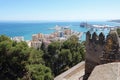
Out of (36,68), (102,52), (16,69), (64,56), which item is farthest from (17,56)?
(64,56)

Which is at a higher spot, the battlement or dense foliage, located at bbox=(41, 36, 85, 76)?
the battlement

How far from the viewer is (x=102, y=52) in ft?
27.8

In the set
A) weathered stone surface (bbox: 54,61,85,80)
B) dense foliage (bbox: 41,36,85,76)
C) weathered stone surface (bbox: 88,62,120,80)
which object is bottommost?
dense foliage (bbox: 41,36,85,76)

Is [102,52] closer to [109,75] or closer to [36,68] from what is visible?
[109,75]

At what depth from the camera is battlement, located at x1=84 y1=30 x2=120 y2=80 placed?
26.0 feet

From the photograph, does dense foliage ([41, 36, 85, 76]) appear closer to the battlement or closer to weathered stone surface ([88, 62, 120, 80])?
the battlement

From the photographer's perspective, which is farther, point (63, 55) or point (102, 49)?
point (63, 55)

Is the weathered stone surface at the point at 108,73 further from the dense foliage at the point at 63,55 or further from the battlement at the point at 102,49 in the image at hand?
the dense foliage at the point at 63,55

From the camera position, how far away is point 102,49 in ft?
28.4

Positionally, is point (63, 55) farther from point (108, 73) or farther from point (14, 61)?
point (108, 73)

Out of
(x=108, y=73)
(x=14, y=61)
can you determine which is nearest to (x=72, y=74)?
(x=14, y=61)

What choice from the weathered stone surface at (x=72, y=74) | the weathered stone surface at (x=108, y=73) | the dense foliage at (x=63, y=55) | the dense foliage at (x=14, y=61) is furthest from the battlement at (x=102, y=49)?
the dense foliage at (x=63, y=55)

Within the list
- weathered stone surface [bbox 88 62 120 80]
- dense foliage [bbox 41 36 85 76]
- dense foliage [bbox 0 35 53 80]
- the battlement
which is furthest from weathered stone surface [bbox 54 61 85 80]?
dense foliage [bbox 41 36 85 76]

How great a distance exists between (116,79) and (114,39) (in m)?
2.75
